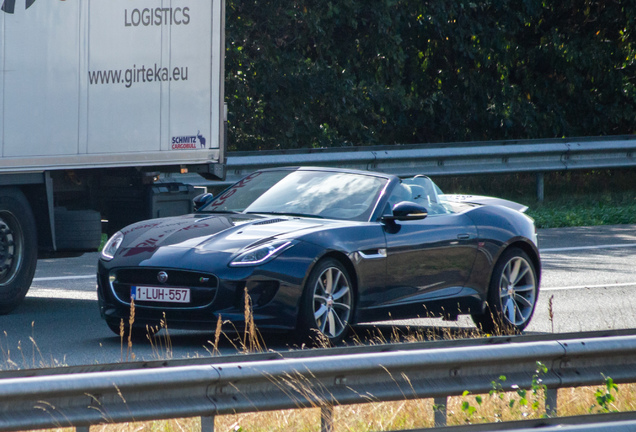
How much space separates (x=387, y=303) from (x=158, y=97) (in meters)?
4.06

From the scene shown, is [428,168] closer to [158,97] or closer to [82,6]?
[158,97]

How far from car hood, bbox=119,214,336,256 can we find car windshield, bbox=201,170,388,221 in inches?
9.5

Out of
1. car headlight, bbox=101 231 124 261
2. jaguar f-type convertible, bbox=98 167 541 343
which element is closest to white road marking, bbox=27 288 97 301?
jaguar f-type convertible, bbox=98 167 541 343

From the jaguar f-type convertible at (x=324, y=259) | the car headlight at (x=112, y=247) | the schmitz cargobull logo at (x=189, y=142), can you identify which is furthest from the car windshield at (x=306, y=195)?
the schmitz cargobull logo at (x=189, y=142)

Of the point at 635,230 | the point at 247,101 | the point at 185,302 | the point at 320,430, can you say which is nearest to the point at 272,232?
the point at 185,302

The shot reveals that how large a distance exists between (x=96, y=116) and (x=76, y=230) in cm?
110

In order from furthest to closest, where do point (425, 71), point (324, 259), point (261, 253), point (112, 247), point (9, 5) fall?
point (425, 71) → point (9, 5) → point (112, 247) → point (324, 259) → point (261, 253)

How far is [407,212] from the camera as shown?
8.72 m

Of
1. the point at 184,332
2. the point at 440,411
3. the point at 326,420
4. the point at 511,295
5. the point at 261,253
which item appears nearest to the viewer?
the point at 326,420

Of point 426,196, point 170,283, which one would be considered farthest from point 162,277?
point 426,196

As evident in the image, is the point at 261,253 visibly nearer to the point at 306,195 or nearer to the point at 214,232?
the point at 214,232

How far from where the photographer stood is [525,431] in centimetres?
430

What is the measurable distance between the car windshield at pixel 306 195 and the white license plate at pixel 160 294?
50.0 inches

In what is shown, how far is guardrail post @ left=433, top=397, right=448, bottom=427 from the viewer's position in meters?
5.19
